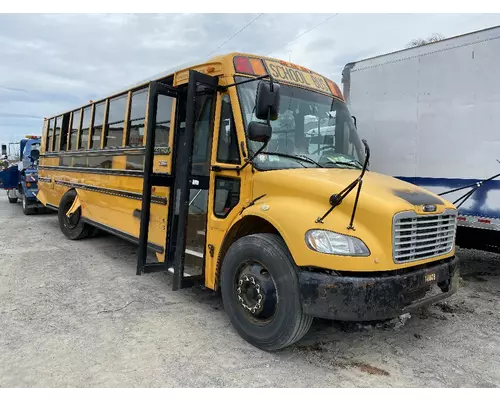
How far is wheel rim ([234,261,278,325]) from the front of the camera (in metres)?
3.31

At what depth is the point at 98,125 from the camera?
6762 millimetres

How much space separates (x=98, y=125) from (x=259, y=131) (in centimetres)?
433

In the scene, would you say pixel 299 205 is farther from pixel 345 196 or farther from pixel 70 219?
pixel 70 219

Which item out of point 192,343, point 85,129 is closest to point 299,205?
point 192,343

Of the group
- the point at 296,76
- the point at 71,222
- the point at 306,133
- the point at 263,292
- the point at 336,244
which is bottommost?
the point at 71,222

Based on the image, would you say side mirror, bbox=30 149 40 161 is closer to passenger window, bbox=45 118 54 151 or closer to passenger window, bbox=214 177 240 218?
passenger window, bbox=45 118 54 151

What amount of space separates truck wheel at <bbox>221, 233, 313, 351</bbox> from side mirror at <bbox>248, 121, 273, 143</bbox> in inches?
33.0

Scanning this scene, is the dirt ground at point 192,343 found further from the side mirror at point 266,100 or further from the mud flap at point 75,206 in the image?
the mud flap at point 75,206

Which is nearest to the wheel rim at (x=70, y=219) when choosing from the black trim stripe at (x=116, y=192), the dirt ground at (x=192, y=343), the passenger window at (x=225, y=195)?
the black trim stripe at (x=116, y=192)

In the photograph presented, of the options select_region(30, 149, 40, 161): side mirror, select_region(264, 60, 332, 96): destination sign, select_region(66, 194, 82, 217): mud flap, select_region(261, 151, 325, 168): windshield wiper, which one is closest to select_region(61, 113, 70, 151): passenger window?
select_region(66, 194, 82, 217): mud flap

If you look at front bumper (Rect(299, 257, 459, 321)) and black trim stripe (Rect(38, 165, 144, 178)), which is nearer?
front bumper (Rect(299, 257, 459, 321))

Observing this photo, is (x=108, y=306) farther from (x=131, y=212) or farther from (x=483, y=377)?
(x=483, y=377)

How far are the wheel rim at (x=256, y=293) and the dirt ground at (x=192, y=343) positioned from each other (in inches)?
12.4

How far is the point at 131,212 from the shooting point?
18.3 feet
